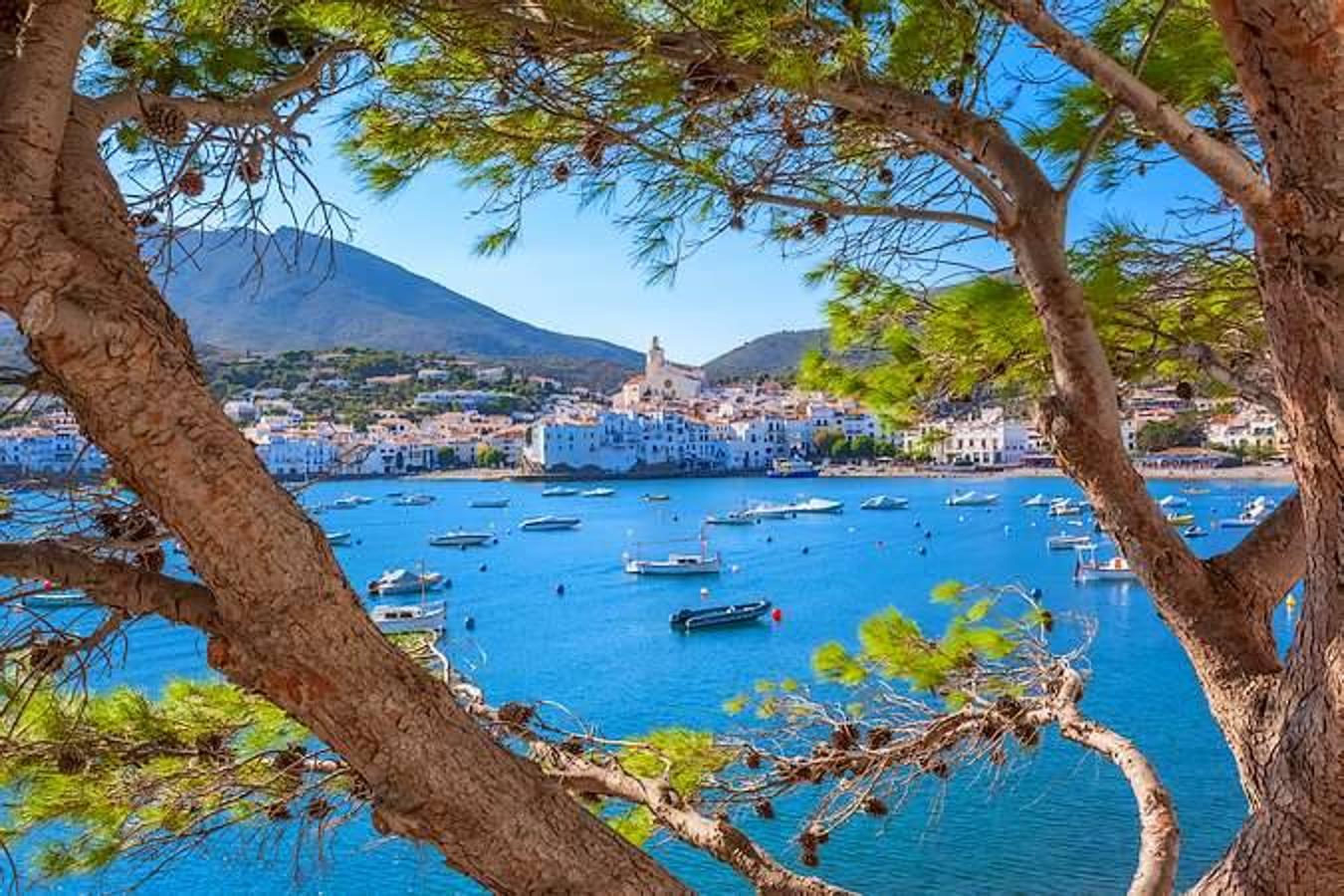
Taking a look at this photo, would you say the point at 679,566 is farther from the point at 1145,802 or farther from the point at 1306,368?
the point at 1306,368

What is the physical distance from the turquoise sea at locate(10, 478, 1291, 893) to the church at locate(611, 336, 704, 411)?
17.3 m

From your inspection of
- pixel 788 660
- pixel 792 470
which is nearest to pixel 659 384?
pixel 792 470

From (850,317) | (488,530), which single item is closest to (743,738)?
(850,317)

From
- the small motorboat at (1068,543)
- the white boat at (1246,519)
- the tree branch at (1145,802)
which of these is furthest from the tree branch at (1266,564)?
the white boat at (1246,519)

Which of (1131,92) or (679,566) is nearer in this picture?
(1131,92)

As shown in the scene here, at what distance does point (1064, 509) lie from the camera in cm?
3025

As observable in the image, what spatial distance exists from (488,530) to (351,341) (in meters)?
18.1

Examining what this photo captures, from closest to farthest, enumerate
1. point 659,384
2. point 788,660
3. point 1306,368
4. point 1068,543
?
1. point 1306,368
2. point 788,660
3. point 1068,543
4. point 659,384

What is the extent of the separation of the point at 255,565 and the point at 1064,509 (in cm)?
3145

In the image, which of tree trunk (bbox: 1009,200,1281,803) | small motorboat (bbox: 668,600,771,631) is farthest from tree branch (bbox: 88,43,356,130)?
small motorboat (bbox: 668,600,771,631)

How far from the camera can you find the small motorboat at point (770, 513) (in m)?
33.3

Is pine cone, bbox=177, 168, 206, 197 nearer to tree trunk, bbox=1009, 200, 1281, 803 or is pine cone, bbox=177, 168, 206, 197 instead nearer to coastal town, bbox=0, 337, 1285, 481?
tree trunk, bbox=1009, 200, 1281, 803

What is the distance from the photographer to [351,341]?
151ft

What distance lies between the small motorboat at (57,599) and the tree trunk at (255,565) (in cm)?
21
